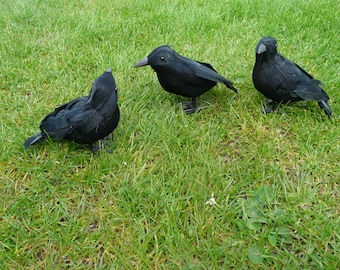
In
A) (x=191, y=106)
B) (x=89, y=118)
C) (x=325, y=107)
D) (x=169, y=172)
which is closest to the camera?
(x=89, y=118)

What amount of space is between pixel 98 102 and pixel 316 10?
11.9ft

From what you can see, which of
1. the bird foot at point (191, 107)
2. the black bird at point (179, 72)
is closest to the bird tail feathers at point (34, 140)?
the black bird at point (179, 72)

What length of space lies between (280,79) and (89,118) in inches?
59.1

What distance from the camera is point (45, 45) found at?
154 inches

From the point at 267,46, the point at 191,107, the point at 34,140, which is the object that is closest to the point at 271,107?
the point at 267,46

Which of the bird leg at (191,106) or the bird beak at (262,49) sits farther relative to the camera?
the bird leg at (191,106)

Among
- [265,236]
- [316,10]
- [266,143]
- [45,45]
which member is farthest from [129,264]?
[316,10]

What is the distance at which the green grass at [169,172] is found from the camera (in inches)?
Answer: 75.0

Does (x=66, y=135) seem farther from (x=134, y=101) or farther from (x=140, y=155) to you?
(x=134, y=101)

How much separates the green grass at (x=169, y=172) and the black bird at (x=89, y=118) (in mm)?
202

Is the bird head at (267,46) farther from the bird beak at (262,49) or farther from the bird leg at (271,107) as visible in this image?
the bird leg at (271,107)

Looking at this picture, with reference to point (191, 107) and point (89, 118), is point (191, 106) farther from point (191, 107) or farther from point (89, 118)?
point (89, 118)

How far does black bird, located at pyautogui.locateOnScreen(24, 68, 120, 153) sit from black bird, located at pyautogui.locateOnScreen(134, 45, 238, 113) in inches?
16.5

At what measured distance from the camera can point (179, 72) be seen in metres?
2.58
